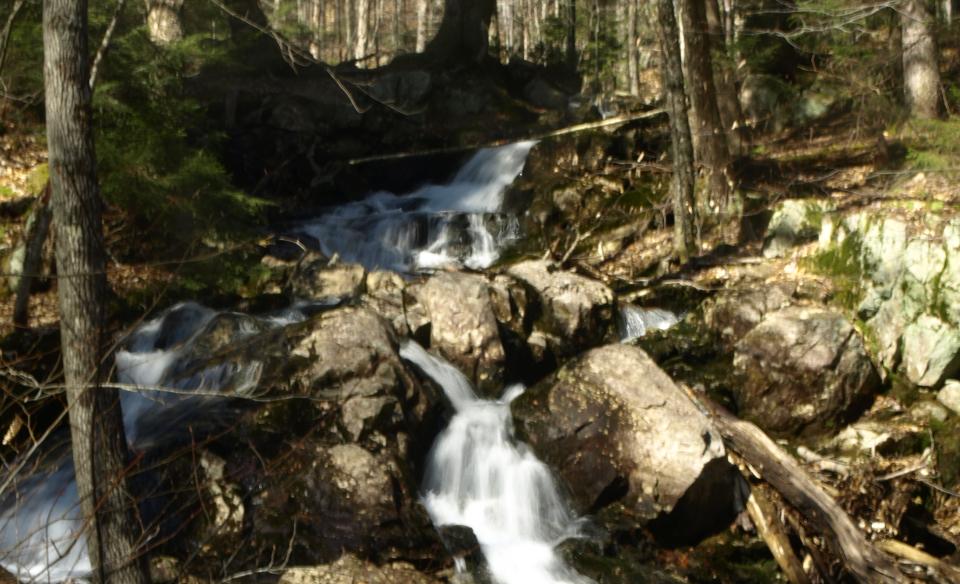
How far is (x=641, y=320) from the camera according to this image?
11.1m

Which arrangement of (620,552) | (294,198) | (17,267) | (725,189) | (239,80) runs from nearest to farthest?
1. (620,552)
2. (17,267)
3. (725,189)
4. (294,198)
5. (239,80)

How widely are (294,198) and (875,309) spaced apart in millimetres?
11034

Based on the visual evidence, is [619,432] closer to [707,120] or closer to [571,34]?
[707,120]

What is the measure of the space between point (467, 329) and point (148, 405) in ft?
12.1

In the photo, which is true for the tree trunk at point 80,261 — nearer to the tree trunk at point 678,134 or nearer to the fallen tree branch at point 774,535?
the fallen tree branch at point 774,535

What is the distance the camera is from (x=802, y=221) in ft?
37.7

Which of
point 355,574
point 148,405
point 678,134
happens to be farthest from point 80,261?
point 678,134

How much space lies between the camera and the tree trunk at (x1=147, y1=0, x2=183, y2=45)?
52.7ft

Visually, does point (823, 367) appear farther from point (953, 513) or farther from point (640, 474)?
point (640, 474)

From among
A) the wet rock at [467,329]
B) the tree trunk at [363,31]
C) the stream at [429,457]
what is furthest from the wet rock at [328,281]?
the tree trunk at [363,31]

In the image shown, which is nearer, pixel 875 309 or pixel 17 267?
pixel 875 309

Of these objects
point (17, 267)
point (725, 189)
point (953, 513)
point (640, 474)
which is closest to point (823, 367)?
point (953, 513)

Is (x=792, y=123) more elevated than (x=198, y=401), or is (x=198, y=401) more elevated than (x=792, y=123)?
(x=792, y=123)

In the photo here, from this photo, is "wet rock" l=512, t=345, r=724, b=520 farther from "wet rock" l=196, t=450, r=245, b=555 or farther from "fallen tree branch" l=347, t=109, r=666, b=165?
"fallen tree branch" l=347, t=109, r=666, b=165
